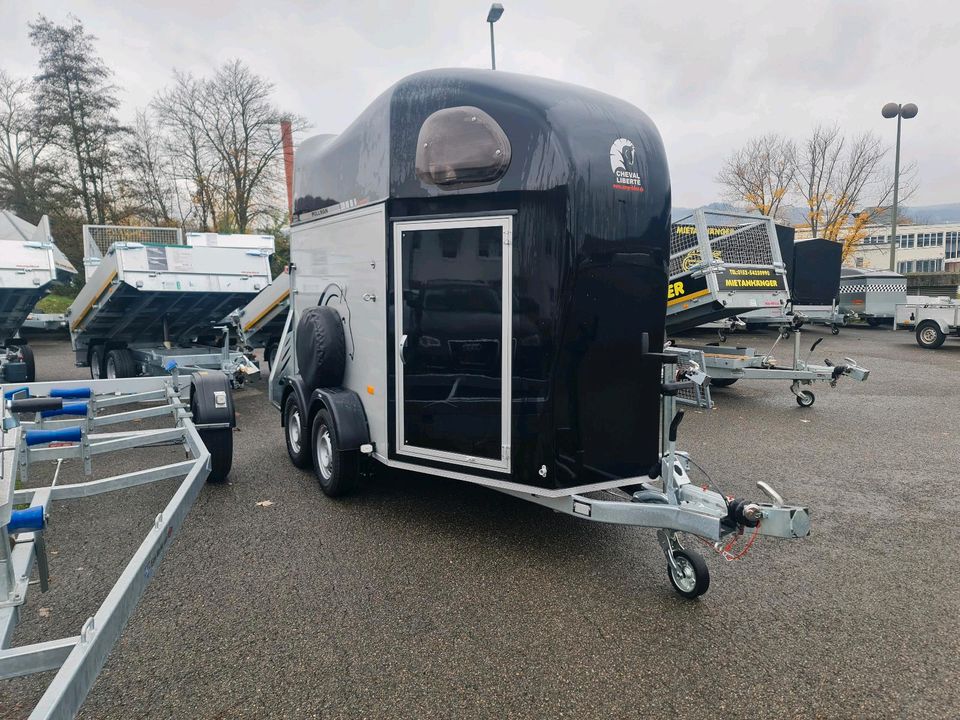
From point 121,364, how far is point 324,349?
653 centimetres

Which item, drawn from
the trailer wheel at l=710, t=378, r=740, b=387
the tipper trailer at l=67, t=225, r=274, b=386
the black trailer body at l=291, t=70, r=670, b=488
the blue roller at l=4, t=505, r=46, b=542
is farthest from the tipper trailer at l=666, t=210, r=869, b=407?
the blue roller at l=4, t=505, r=46, b=542

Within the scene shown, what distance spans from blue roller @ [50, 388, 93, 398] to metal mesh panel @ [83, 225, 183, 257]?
665 cm

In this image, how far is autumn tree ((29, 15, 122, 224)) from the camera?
22.7 m

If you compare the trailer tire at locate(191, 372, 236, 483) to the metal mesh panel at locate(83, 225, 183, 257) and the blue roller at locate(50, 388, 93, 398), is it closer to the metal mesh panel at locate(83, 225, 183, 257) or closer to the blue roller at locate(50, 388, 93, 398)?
the blue roller at locate(50, 388, 93, 398)

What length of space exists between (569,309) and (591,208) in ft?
2.01

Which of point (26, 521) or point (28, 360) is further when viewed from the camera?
point (28, 360)

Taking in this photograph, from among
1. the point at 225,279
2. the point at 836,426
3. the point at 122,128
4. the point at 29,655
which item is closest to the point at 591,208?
the point at 29,655

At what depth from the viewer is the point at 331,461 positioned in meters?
5.06

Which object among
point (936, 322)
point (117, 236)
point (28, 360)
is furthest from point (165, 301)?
point (936, 322)

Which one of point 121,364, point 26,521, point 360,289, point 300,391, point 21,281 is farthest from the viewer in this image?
point 121,364

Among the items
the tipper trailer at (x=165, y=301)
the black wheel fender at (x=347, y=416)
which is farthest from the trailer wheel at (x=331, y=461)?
the tipper trailer at (x=165, y=301)

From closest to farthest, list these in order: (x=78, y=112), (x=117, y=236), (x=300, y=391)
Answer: (x=300, y=391) < (x=117, y=236) < (x=78, y=112)

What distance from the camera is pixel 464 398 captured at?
4.14 metres

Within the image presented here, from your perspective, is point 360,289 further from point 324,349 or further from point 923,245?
point 923,245
